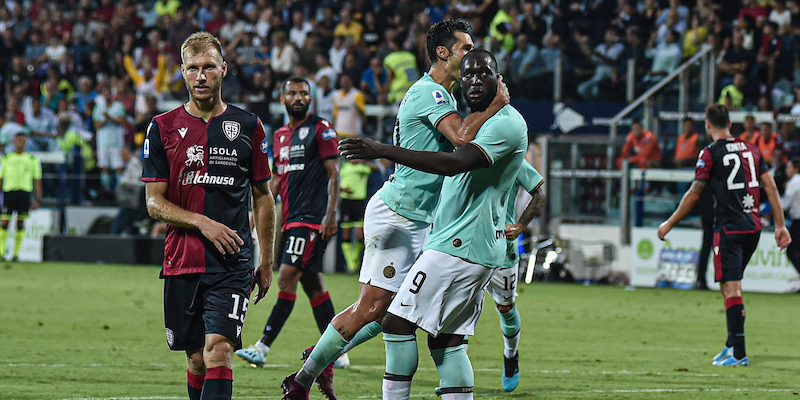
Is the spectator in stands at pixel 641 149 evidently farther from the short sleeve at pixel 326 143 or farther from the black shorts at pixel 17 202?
the black shorts at pixel 17 202

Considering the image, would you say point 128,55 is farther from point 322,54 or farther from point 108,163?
point 322,54

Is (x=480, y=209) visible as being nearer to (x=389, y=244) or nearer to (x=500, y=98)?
(x=500, y=98)

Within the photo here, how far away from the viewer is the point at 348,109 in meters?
22.2

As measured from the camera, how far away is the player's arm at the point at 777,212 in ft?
33.6

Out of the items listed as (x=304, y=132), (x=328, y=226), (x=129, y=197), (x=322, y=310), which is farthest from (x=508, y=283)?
(x=129, y=197)

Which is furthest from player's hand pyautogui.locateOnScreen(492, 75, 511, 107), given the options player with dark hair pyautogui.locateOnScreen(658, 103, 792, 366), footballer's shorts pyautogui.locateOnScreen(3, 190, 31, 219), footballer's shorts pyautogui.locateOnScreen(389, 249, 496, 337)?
footballer's shorts pyautogui.locateOnScreen(3, 190, 31, 219)

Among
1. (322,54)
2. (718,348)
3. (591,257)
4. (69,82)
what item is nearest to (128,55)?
(69,82)

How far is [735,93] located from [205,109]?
16.0m

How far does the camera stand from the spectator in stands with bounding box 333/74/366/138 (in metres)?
22.2

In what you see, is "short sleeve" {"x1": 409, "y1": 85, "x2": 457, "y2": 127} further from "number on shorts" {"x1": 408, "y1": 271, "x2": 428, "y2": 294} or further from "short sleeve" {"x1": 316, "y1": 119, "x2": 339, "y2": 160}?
"short sleeve" {"x1": 316, "y1": 119, "x2": 339, "y2": 160}

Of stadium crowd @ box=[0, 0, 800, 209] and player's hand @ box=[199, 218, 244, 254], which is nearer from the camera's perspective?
player's hand @ box=[199, 218, 244, 254]

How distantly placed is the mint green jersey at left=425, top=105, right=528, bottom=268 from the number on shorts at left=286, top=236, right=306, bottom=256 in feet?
11.8

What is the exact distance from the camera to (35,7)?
30.8 metres

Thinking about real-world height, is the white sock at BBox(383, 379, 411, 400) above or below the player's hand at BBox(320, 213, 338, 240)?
below
